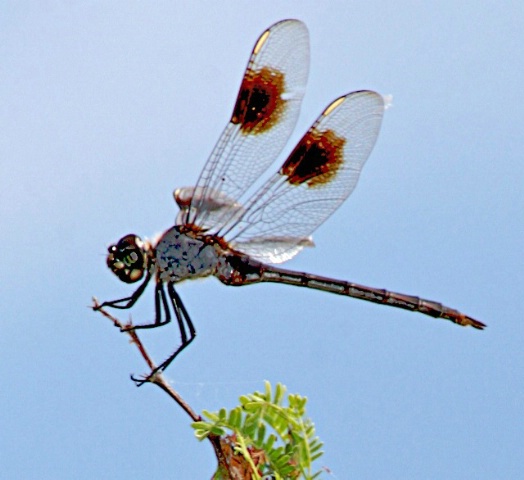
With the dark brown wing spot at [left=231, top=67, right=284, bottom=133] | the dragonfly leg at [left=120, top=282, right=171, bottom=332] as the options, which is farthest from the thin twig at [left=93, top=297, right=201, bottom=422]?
the dark brown wing spot at [left=231, top=67, right=284, bottom=133]

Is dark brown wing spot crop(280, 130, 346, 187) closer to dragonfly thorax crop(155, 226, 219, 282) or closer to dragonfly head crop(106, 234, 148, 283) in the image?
dragonfly thorax crop(155, 226, 219, 282)

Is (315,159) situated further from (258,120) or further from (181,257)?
(181,257)

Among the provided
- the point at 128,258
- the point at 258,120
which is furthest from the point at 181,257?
the point at 258,120

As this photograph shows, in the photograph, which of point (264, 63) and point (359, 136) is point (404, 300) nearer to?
point (359, 136)

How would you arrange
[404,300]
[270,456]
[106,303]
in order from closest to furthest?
[270,456] → [106,303] → [404,300]

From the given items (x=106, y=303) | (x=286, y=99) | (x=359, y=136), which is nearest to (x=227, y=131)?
(x=286, y=99)

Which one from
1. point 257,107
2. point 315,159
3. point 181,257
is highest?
point 257,107
